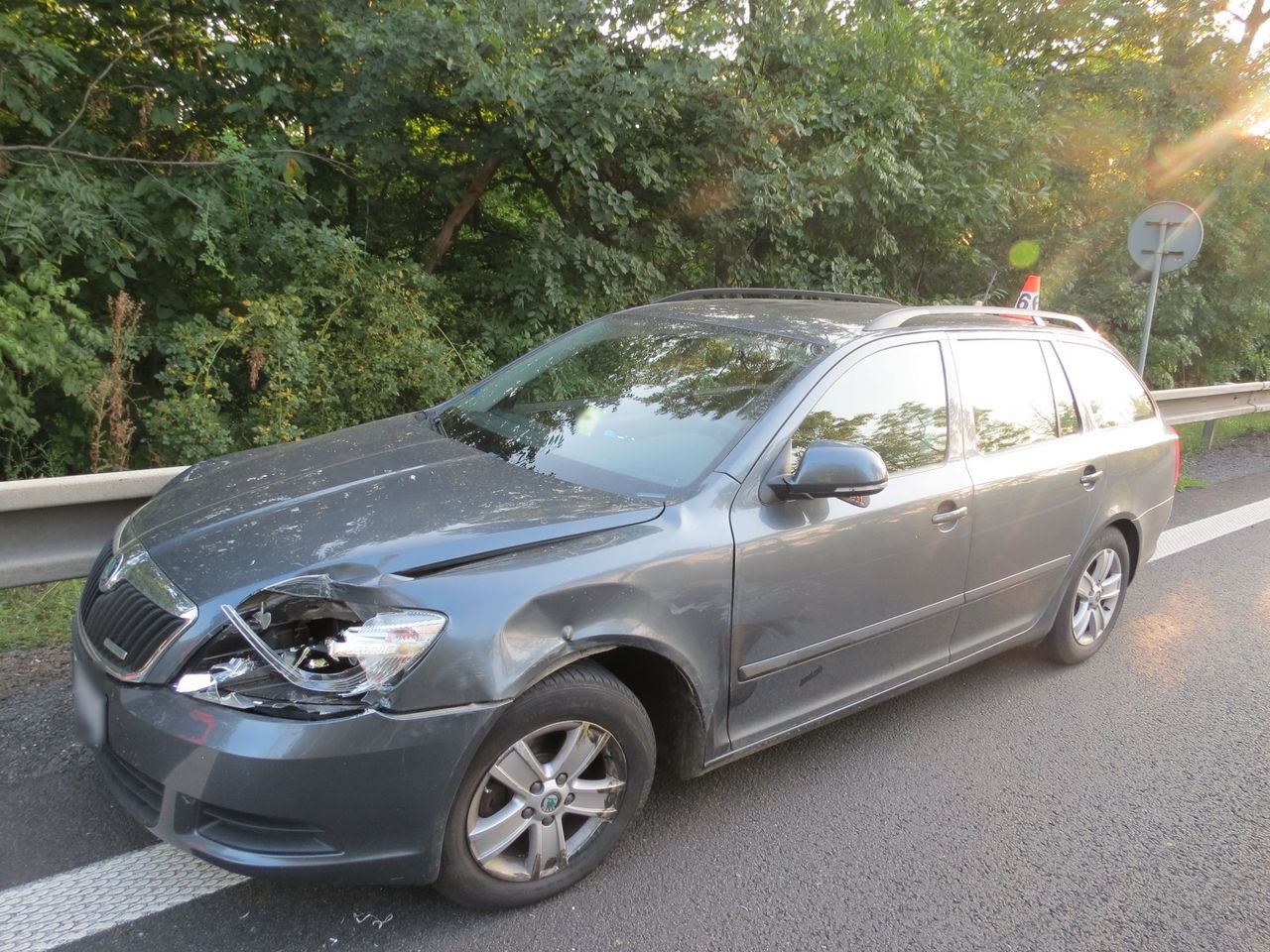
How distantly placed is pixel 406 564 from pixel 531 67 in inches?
200

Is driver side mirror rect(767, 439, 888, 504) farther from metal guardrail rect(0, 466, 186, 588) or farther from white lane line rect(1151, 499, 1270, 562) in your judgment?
white lane line rect(1151, 499, 1270, 562)

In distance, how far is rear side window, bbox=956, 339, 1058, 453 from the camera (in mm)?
3527

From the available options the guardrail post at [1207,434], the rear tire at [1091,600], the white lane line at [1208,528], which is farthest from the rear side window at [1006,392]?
the guardrail post at [1207,434]

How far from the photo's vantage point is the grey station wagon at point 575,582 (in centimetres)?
207

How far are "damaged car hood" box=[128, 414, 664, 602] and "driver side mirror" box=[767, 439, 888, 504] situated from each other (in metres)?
0.44

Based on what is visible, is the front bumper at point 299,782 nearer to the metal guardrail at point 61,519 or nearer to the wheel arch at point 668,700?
the wheel arch at point 668,700

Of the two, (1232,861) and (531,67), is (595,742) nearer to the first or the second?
(1232,861)

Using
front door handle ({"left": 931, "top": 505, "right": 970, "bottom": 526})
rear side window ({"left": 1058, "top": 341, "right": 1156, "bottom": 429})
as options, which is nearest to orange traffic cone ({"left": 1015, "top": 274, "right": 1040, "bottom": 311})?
rear side window ({"left": 1058, "top": 341, "right": 1156, "bottom": 429})

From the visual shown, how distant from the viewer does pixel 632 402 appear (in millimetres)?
3248

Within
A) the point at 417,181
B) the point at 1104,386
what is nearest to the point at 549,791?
the point at 1104,386

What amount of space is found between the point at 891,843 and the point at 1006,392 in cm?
191

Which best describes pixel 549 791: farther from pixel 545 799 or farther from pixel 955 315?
pixel 955 315

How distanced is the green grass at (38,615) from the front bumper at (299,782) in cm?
190

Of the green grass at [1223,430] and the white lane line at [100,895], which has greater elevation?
the white lane line at [100,895]
